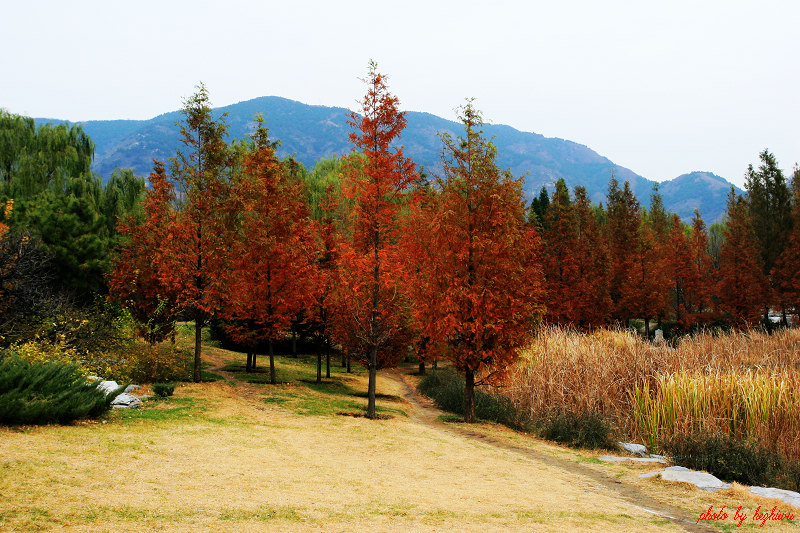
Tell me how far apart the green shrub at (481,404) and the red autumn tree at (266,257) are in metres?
6.40

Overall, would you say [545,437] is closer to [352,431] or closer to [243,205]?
[352,431]

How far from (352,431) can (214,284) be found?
7.51 m

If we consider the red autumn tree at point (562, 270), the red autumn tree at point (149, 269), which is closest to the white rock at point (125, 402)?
the red autumn tree at point (149, 269)

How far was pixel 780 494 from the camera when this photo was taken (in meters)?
8.03

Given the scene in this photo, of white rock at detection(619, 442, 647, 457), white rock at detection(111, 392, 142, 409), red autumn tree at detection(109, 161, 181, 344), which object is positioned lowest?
white rock at detection(619, 442, 647, 457)

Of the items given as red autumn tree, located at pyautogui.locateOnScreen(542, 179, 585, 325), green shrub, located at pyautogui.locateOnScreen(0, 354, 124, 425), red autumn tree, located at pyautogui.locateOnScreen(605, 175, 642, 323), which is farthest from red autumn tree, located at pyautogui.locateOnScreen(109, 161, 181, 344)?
red autumn tree, located at pyautogui.locateOnScreen(605, 175, 642, 323)

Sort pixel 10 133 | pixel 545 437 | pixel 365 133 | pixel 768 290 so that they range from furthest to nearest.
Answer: pixel 768 290, pixel 10 133, pixel 365 133, pixel 545 437

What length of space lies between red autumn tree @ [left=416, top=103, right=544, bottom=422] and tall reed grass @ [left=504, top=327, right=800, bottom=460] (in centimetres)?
181

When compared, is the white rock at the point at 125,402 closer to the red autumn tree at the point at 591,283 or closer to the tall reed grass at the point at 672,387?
the tall reed grass at the point at 672,387

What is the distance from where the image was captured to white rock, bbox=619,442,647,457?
11953mm

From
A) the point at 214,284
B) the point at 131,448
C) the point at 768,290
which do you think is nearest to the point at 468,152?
the point at 214,284

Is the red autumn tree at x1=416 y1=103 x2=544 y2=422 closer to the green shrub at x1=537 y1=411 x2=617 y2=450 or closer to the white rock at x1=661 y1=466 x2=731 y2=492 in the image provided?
the green shrub at x1=537 y1=411 x2=617 y2=450

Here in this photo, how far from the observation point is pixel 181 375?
17109 mm

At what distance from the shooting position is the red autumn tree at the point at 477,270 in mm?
15062
